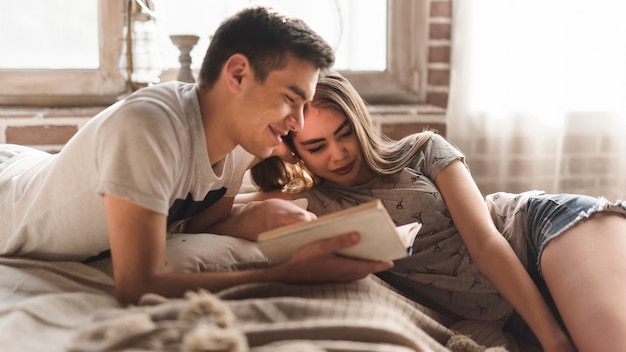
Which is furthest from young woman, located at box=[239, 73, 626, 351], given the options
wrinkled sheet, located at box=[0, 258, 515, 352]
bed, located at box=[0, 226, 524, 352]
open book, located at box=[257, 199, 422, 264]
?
open book, located at box=[257, 199, 422, 264]

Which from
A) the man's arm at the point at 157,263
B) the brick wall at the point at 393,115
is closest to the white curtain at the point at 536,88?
the brick wall at the point at 393,115

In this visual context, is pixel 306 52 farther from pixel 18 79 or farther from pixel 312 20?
pixel 18 79

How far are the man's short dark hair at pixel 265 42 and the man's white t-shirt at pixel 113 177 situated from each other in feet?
0.37

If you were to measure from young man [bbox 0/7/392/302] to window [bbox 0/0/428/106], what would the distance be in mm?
859

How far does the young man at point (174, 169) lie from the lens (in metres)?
1.12

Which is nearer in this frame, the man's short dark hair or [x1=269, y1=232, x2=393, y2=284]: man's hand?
[x1=269, y1=232, x2=393, y2=284]: man's hand

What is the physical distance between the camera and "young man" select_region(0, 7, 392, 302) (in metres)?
1.12

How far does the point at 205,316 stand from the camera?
0.92 meters

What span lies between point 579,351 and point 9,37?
191cm

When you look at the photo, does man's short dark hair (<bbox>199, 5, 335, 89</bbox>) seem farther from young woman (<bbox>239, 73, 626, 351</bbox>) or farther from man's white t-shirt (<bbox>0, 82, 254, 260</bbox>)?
young woman (<bbox>239, 73, 626, 351</bbox>)

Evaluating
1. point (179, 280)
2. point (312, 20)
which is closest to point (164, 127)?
point (179, 280)

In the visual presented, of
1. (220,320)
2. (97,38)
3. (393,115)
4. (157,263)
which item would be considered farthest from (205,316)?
(97,38)

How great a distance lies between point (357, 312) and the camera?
1028 mm

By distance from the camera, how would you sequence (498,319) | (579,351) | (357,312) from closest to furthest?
(357,312) → (579,351) → (498,319)
